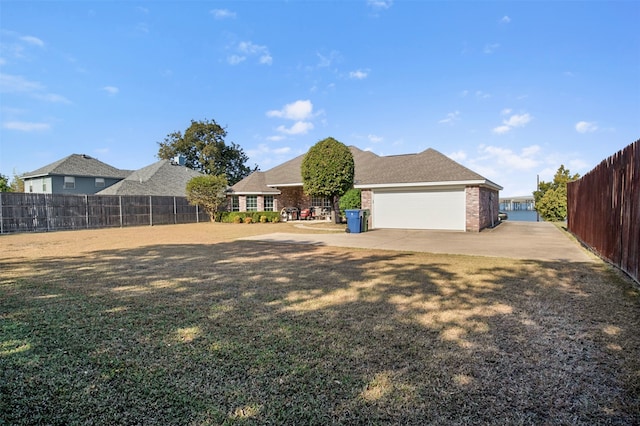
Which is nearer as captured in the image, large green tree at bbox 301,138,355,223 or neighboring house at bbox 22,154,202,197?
large green tree at bbox 301,138,355,223

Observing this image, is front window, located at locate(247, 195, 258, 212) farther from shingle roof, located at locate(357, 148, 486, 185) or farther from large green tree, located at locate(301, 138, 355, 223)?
shingle roof, located at locate(357, 148, 486, 185)

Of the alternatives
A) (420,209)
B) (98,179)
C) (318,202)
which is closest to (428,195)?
(420,209)

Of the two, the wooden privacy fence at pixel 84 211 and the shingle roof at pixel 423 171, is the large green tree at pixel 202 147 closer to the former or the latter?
the wooden privacy fence at pixel 84 211

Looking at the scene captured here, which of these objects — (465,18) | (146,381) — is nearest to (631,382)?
(146,381)

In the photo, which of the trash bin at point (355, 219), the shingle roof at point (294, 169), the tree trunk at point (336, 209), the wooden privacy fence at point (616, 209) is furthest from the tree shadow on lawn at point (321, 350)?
the shingle roof at point (294, 169)

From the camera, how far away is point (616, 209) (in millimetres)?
6668

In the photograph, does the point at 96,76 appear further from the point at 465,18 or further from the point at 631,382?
the point at 631,382

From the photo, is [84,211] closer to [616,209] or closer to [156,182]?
[156,182]

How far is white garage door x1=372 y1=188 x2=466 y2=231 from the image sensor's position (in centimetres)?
1587

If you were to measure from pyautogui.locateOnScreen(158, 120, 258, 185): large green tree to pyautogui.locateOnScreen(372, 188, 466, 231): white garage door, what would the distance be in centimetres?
2832

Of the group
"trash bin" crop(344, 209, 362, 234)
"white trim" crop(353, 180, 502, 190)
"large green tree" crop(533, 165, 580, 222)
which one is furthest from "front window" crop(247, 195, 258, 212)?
"large green tree" crop(533, 165, 580, 222)

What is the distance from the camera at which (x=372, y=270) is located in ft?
22.7

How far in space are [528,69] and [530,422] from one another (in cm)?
1474

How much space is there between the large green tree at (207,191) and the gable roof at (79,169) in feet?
41.9
